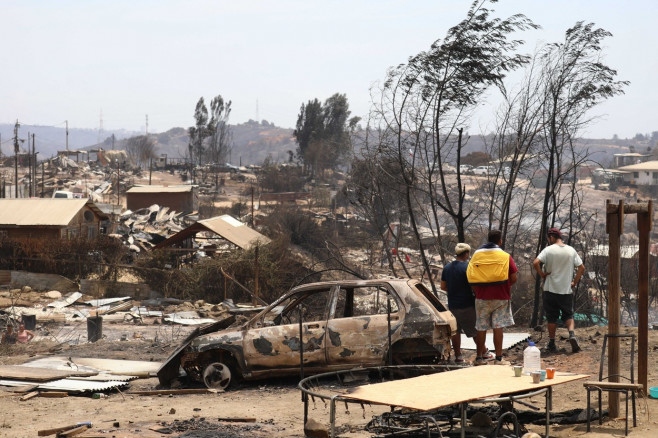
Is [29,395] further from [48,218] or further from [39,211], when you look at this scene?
[39,211]

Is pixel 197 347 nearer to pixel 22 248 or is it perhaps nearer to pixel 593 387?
pixel 593 387

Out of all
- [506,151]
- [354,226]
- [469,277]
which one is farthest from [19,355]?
[354,226]

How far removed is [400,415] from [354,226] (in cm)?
5059

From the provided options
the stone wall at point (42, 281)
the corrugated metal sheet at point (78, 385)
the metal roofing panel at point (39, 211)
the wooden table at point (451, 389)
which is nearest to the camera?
the wooden table at point (451, 389)

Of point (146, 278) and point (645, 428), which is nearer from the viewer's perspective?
point (645, 428)

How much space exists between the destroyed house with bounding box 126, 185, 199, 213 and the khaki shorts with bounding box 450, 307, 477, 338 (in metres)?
45.9

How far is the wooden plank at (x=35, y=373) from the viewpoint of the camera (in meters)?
10.7

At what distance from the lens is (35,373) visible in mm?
11055

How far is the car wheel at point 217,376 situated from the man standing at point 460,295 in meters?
2.90

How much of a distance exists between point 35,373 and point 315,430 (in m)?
5.46

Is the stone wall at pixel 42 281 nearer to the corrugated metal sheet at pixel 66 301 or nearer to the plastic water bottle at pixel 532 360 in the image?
the corrugated metal sheet at pixel 66 301

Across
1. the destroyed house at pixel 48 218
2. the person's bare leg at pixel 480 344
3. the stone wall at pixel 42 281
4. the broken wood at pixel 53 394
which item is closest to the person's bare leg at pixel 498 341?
the person's bare leg at pixel 480 344

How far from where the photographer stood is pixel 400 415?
7.28 metres

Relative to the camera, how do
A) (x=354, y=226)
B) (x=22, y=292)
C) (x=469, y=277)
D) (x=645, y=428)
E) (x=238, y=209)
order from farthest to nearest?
(x=238, y=209) → (x=354, y=226) → (x=22, y=292) → (x=469, y=277) → (x=645, y=428)
